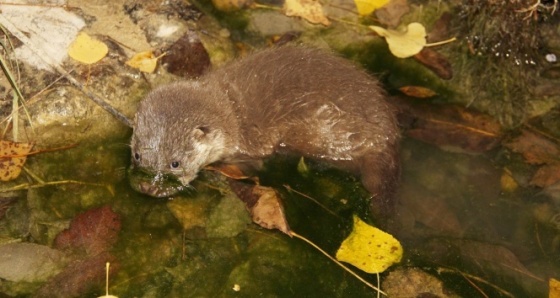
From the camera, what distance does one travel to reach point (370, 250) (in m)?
3.46

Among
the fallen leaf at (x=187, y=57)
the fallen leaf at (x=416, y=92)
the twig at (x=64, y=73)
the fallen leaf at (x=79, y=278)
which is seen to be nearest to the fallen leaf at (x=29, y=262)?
the fallen leaf at (x=79, y=278)

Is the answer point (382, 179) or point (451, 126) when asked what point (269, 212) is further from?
point (451, 126)

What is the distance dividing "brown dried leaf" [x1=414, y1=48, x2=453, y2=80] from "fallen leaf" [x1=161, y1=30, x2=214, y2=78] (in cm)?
138

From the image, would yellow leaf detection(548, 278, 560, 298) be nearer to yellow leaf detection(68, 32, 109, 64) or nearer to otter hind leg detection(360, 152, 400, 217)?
otter hind leg detection(360, 152, 400, 217)

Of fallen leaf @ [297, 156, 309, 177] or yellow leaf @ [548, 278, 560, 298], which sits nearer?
yellow leaf @ [548, 278, 560, 298]

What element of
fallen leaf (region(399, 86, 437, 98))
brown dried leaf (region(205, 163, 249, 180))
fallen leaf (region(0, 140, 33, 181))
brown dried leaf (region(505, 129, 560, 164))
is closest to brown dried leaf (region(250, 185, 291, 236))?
brown dried leaf (region(205, 163, 249, 180))

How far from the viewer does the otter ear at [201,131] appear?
3.68 metres

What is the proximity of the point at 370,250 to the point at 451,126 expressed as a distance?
3.44 feet

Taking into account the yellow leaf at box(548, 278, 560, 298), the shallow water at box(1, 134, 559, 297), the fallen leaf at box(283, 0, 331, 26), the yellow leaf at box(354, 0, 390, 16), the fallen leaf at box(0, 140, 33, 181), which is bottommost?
the yellow leaf at box(548, 278, 560, 298)

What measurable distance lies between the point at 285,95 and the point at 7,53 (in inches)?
60.9

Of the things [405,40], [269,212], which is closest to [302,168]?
[269,212]

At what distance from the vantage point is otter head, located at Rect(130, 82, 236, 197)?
3.53 m

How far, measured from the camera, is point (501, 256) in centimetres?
359

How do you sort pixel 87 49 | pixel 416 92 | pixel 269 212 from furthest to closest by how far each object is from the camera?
pixel 416 92 → pixel 87 49 → pixel 269 212
